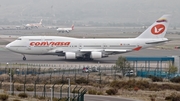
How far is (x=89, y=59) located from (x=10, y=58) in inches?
412

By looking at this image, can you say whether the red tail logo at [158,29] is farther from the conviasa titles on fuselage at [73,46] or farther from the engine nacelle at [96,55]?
the engine nacelle at [96,55]

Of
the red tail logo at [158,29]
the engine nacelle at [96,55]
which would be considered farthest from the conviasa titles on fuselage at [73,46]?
the red tail logo at [158,29]

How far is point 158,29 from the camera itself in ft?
221

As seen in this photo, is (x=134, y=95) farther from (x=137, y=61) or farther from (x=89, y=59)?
(x=89, y=59)

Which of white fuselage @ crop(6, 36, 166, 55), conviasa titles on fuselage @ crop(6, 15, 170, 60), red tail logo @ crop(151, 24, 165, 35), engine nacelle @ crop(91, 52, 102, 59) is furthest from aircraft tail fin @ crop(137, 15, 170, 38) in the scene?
engine nacelle @ crop(91, 52, 102, 59)

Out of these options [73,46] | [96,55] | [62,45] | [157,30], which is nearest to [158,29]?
[157,30]

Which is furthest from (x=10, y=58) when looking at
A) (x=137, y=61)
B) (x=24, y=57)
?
(x=137, y=61)

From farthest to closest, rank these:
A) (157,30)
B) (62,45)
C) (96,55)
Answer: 1. (157,30)
2. (62,45)
3. (96,55)

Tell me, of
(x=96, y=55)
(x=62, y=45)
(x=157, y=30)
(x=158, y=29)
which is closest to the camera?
(x=96, y=55)

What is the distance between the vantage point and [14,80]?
4625 centimetres

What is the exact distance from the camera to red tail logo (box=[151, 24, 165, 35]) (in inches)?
2640

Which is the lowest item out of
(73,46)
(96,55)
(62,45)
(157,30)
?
(96,55)

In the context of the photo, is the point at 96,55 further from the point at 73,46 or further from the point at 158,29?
the point at 158,29

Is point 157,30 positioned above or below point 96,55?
above
